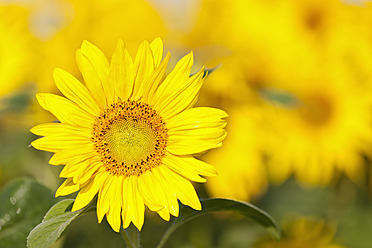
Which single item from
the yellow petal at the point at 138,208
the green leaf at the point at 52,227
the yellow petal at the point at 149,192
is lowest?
the green leaf at the point at 52,227

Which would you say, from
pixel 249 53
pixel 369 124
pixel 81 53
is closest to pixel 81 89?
pixel 81 53

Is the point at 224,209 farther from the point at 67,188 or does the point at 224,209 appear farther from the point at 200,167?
the point at 67,188

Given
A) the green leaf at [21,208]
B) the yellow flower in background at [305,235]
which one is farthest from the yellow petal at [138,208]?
the yellow flower in background at [305,235]

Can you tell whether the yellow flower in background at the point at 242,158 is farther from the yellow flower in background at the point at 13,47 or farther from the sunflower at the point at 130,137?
the sunflower at the point at 130,137

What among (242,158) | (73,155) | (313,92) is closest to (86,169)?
Result: (73,155)

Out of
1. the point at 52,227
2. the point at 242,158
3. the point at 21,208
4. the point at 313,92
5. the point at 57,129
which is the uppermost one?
the point at 57,129

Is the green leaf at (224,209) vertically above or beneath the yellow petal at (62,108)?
beneath
